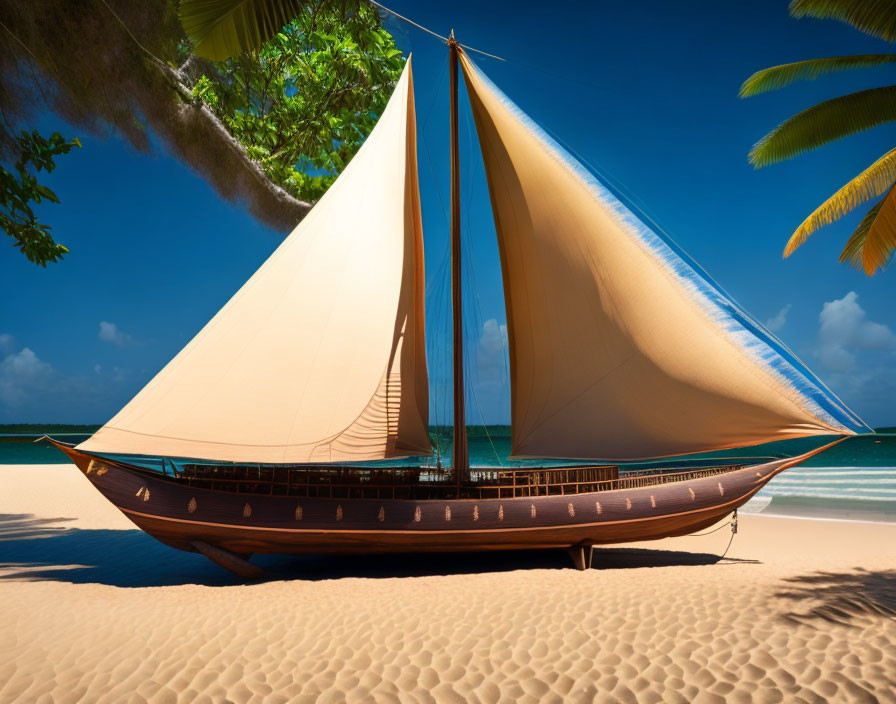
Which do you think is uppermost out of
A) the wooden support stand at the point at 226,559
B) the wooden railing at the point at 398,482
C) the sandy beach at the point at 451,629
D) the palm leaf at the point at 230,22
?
the palm leaf at the point at 230,22

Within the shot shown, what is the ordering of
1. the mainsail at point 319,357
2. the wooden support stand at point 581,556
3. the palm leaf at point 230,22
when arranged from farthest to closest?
the wooden support stand at point 581,556 < the mainsail at point 319,357 < the palm leaf at point 230,22

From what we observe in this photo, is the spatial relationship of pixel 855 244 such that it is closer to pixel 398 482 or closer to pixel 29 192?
pixel 398 482

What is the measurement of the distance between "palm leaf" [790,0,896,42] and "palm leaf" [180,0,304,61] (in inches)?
315

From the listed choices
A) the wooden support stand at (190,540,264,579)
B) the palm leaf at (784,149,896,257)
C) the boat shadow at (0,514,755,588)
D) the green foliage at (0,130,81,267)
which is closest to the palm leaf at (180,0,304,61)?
the green foliage at (0,130,81,267)

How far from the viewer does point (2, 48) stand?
809 centimetres

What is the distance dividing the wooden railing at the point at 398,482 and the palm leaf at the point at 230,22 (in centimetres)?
545

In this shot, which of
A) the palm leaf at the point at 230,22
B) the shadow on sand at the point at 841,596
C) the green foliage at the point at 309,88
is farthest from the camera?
the green foliage at the point at 309,88

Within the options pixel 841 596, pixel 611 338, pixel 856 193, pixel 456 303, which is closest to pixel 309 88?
pixel 456 303

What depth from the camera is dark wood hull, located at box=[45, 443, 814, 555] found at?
7953 millimetres

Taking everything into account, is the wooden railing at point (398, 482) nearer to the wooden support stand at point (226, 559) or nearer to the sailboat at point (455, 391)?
the sailboat at point (455, 391)

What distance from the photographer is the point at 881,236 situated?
8.51 metres

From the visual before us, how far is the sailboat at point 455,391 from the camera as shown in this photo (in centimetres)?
808

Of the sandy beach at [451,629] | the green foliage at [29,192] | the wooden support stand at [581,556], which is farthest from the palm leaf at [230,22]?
the wooden support stand at [581,556]

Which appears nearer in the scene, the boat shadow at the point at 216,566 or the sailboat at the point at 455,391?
the sailboat at the point at 455,391
